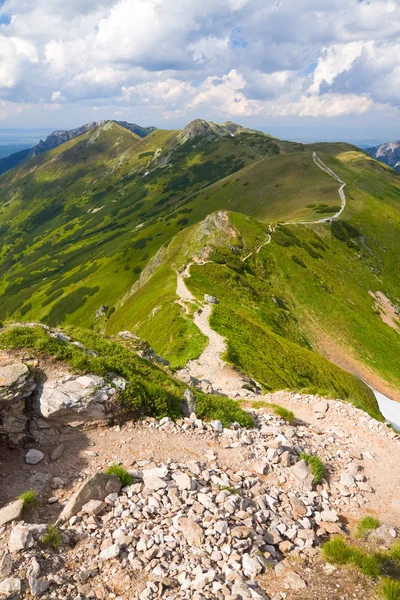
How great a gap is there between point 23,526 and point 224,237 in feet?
257

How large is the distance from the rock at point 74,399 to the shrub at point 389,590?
11.4 metres

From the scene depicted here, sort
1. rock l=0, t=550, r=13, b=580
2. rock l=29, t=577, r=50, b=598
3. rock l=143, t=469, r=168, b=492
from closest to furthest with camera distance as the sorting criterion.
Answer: rock l=29, t=577, r=50, b=598, rock l=0, t=550, r=13, b=580, rock l=143, t=469, r=168, b=492

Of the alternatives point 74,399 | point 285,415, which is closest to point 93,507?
point 74,399

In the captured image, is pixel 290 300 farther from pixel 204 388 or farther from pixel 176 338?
pixel 204 388

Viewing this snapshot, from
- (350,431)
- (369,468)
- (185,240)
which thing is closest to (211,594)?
(369,468)

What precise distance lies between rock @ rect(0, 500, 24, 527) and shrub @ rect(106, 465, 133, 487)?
3.00 meters

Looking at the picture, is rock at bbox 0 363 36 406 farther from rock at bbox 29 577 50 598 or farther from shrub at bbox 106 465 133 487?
rock at bbox 29 577 50 598

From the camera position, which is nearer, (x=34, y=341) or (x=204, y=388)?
(x=34, y=341)

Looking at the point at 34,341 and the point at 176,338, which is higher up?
the point at 34,341

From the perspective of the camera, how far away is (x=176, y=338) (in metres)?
45.0

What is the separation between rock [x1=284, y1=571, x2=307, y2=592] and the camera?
986cm

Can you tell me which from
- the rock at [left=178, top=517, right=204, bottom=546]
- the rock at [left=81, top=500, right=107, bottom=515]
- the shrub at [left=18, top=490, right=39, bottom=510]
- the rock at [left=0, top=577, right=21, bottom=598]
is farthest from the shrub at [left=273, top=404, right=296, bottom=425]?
the rock at [left=0, top=577, right=21, bottom=598]

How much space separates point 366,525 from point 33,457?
1253 centimetres

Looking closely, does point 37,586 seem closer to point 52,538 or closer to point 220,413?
point 52,538
